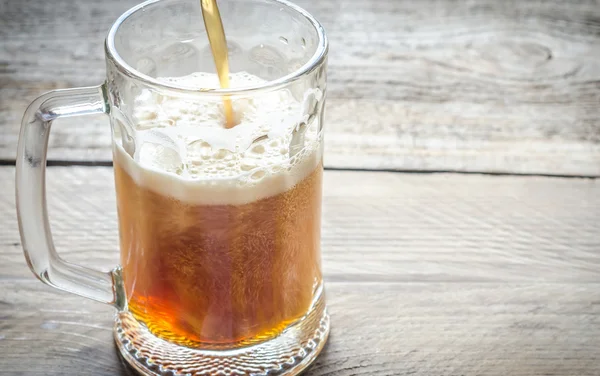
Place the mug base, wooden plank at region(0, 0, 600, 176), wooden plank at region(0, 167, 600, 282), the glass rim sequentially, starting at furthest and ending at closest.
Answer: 1. wooden plank at region(0, 0, 600, 176)
2. wooden plank at region(0, 167, 600, 282)
3. the mug base
4. the glass rim

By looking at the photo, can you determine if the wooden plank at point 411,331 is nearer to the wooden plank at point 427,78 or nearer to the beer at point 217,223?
the beer at point 217,223

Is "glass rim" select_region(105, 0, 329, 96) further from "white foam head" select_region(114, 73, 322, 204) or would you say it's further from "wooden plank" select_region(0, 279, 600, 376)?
"wooden plank" select_region(0, 279, 600, 376)

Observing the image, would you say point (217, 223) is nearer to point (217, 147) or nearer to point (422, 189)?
point (217, 147)

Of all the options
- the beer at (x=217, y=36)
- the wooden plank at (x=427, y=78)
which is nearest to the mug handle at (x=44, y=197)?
the beer at (x=217, y=36)

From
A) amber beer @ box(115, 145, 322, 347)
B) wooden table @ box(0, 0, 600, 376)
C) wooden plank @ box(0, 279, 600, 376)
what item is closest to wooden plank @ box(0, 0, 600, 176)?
wooden table @ box(0, 0, 600, 376)

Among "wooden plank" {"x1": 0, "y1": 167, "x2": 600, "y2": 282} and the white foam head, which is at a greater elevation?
the white foam head

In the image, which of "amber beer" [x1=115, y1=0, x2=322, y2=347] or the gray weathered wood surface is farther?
the gray weathered wood surface

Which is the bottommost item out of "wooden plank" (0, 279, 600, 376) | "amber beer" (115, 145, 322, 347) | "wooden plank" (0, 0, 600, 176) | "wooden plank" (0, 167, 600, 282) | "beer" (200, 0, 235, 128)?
"wooden plank" (0, 279, 600, 376)

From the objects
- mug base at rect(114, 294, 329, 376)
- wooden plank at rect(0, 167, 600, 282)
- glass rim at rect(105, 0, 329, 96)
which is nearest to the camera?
glass rim at rect(105, 0, 329, 96)

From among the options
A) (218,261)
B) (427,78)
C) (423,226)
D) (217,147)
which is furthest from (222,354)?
(427,78)
